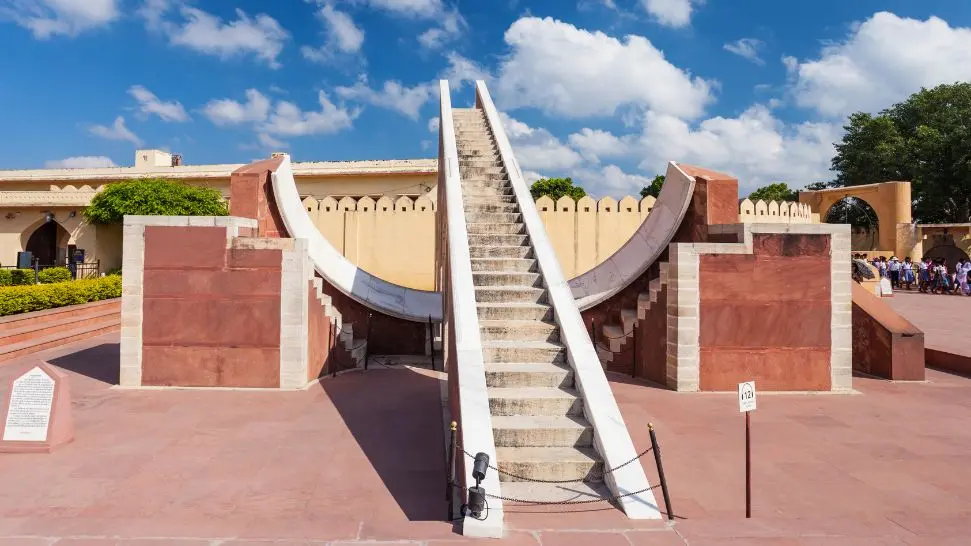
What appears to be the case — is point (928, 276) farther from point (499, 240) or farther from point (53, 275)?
point (53, 275)

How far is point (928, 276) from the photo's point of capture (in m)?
21.2

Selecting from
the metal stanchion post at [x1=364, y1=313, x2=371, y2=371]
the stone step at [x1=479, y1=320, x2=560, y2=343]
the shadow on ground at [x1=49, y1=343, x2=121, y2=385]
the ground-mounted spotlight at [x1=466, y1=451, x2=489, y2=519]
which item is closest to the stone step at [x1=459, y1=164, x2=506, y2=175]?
the metal stanchion post at [x1=364, y1=313, x2=371, y2=371]

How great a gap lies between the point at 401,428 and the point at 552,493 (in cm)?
200

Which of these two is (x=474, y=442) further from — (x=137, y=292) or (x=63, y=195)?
(x=63, y=195)

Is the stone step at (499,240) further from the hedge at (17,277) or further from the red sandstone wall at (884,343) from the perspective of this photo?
the hedge at (17,277)

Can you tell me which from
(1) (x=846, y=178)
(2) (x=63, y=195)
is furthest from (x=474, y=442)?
(1) (x=846, y=178)

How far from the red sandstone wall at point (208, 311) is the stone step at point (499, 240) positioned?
95.3 inches

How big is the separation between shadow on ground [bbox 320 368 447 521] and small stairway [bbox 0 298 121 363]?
5684mm

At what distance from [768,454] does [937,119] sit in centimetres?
3744

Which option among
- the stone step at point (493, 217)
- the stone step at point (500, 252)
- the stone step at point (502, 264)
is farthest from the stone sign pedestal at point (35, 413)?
the stone step at point (493, 217)

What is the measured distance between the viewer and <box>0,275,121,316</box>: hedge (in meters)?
9.85

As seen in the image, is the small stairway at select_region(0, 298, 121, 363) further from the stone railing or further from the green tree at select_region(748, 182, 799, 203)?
the green tree at select_region(748, 182, 799, 203)

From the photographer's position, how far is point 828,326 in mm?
6879

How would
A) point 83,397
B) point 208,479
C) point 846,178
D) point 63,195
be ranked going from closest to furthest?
point 208,479 → point 83,397 → point 63,195 → point 846,178
